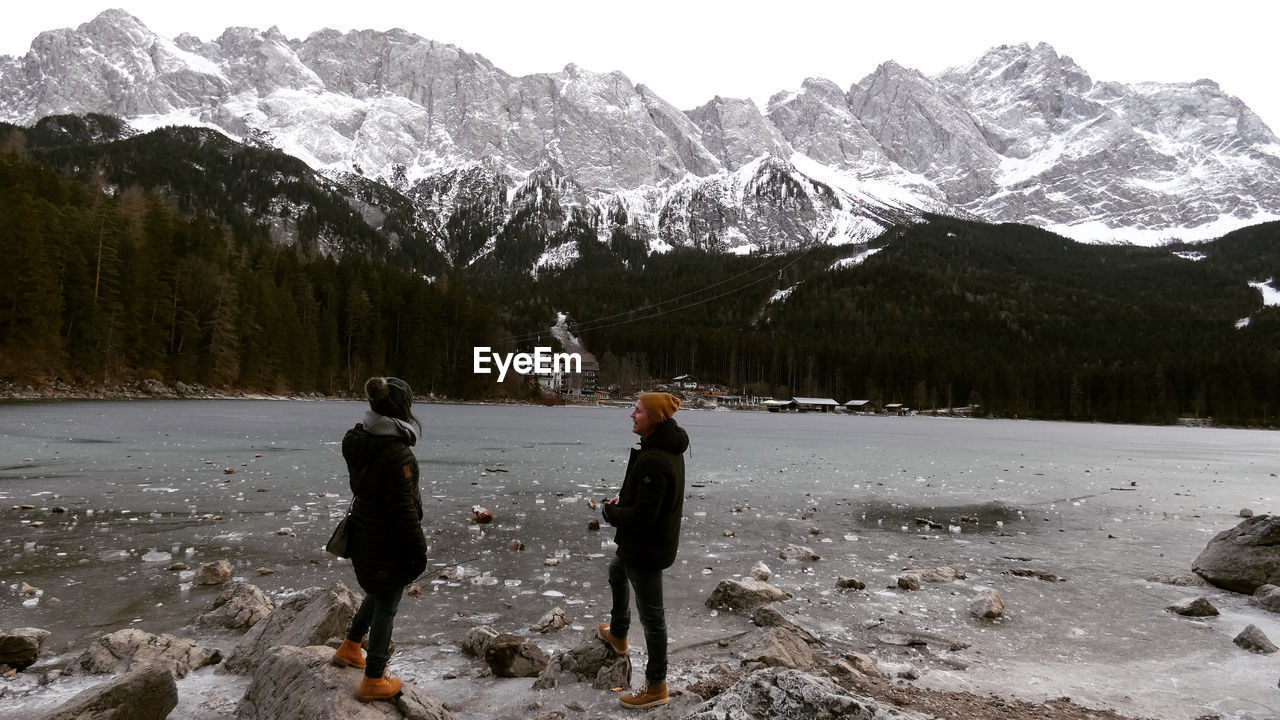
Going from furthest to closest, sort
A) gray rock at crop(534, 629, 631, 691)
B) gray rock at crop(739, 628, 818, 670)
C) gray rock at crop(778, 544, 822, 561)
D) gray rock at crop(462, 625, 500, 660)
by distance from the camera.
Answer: gray rock at crop(778, 544, 822, 561) < gray rock at crop(462, 625, 500, 660) < gray rock at crop(739, 628, 818, 670) < gray rock at crop(534, 629, 631, 691)

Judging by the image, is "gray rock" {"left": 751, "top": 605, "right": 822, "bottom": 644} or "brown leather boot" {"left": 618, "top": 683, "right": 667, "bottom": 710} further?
"gray rock" {"left": 751, "top": 605, "right": 822, "bottom": 644}

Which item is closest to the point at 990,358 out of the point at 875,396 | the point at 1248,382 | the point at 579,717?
the point at 875,396

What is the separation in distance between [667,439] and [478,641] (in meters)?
3.27

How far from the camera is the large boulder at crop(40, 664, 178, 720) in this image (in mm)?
4879

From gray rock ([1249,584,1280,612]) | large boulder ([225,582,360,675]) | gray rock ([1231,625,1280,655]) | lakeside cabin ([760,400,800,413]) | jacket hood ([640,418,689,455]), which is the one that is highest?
jacket hood ([640,418,689,455])

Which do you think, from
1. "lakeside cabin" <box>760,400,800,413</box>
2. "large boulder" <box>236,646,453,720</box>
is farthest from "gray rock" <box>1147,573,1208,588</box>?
"lakeside cabin" <box>760,400,800,413</box>

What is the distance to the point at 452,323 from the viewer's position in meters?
128

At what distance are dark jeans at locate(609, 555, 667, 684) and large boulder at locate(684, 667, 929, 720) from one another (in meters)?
2.04

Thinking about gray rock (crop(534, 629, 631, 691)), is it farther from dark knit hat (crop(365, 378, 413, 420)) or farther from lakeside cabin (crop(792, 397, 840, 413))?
lakeside cabin (crop(792, 397, 840, 413))

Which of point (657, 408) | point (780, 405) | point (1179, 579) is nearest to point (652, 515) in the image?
point (657, 408)

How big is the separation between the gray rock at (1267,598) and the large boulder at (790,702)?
10334mm

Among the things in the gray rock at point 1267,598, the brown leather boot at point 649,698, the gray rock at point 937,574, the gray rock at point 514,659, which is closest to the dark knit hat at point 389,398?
the gray rock at point 514,659

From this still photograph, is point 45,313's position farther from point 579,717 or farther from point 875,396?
point 875,396

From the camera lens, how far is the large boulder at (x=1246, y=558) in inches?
441
